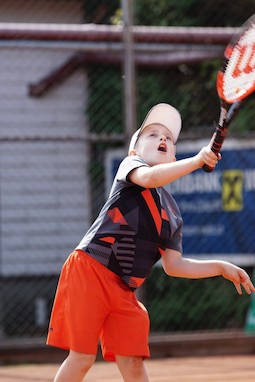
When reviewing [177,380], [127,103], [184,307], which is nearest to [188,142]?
[127,103]

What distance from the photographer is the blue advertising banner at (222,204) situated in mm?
7652

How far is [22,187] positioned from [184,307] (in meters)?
1.91

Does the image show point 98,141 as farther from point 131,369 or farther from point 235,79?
point 235,79

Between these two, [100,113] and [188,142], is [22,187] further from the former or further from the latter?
[188,142]

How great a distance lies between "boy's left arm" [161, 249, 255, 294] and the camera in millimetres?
4121

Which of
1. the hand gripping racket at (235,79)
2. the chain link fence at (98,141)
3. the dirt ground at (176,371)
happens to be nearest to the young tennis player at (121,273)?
the hand gripping racket at (235,79)

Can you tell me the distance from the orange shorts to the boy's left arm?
21cm

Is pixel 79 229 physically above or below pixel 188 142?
below

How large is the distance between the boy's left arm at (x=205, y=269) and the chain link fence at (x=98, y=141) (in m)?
2.89

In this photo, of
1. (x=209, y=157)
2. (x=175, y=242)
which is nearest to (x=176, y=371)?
(x=175, y=242)

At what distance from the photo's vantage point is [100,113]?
30.4 feet

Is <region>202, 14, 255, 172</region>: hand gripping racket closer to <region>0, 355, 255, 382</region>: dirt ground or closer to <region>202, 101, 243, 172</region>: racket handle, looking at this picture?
<region>202, 101, 243, 172</region>: racket handle

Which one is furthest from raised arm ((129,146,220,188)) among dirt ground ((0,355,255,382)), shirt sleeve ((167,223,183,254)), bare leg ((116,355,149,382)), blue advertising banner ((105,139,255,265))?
blue advertising banner ((105,139,255,265))

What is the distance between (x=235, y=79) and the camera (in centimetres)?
A: 384
